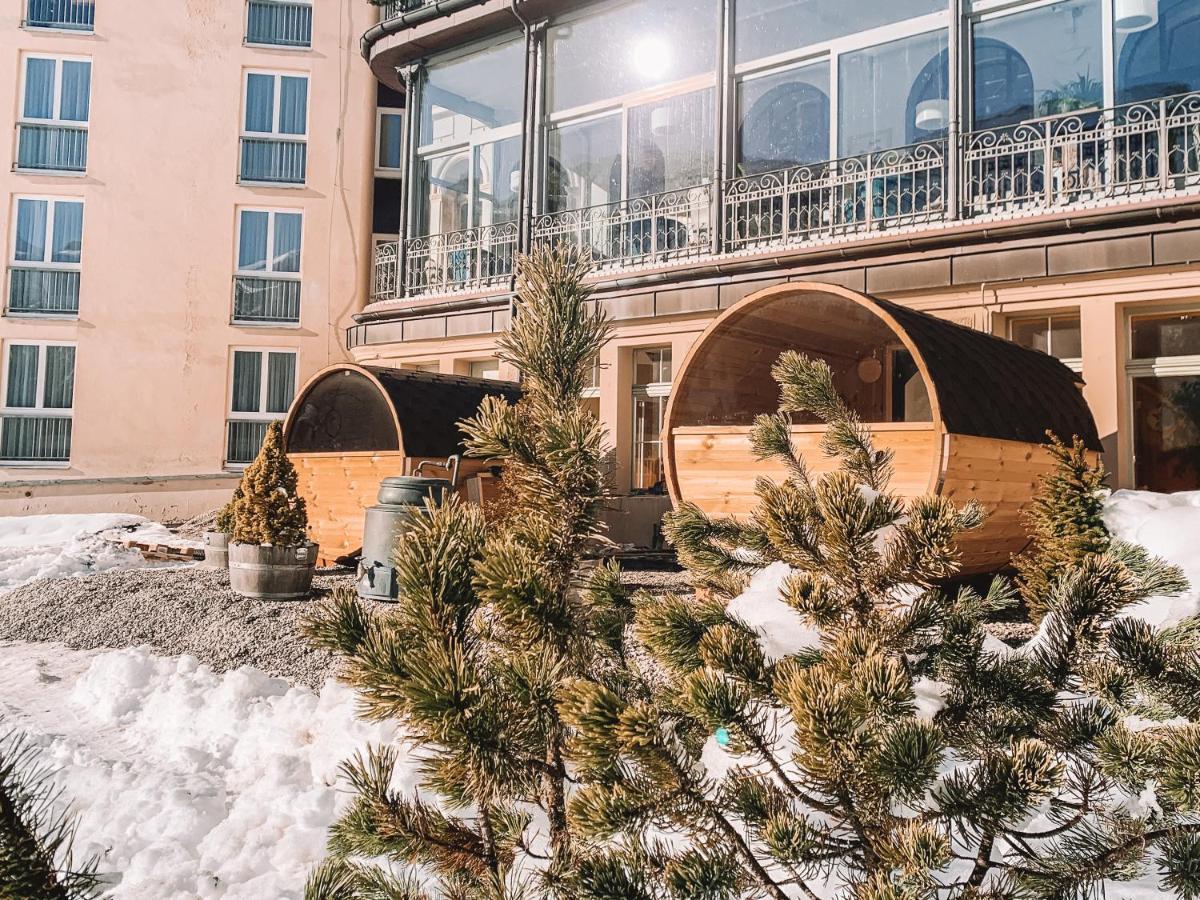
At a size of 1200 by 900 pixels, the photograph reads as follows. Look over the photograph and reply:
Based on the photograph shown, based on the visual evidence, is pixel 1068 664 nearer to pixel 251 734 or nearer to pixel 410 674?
pixel 410 674

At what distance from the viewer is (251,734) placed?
534 centimetres

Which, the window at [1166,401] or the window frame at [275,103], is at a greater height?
the window frame at [275,103]

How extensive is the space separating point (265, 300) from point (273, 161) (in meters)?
3.32

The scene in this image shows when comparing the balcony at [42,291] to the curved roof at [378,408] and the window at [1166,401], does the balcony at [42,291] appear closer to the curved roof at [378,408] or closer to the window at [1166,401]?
the curved roof at [378,408]

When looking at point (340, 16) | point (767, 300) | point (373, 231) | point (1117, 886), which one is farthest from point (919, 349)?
point (340, 16)

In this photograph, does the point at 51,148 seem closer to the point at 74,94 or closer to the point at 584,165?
the point at 74,94

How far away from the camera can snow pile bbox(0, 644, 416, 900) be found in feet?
12.2

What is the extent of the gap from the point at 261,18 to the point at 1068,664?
79.3 feet

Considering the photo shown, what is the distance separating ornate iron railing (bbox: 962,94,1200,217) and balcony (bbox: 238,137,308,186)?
16.0m

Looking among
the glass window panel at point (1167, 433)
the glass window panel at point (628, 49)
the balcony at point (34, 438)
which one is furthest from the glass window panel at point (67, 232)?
the glass window panel at point (1167, 433)

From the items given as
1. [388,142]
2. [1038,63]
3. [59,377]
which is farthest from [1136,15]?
[59,377]

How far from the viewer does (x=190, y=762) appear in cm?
484

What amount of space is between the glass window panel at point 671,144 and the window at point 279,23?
1174 cm

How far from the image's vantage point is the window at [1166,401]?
374 inches
